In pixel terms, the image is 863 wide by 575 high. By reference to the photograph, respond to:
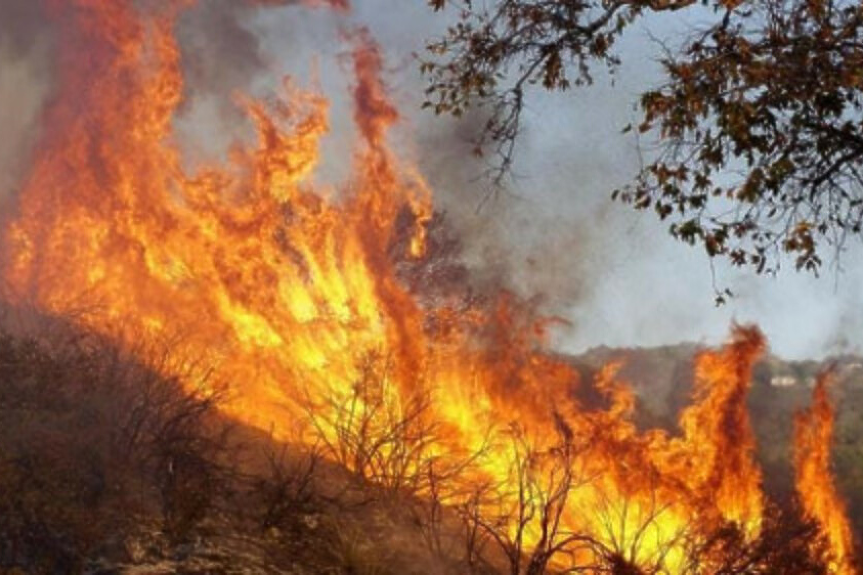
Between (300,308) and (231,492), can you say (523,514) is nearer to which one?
(231,492)

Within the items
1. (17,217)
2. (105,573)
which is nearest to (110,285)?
(17,217)

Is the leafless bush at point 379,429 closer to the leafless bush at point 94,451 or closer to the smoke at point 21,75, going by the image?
the leafless bush at point 94,451

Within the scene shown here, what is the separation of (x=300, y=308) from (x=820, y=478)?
11.6 meters

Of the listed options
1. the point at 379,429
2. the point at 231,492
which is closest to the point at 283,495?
the point at 231,492

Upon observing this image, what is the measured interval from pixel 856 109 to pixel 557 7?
2.75m

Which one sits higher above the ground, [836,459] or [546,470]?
[836,459]

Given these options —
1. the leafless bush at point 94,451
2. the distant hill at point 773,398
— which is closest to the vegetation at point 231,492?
the leafless bush at point 94,451

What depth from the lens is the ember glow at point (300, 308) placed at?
52.4 ft

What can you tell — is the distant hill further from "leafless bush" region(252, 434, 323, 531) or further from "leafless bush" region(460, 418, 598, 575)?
"leafless bush" region(252, 434, 323, 531)

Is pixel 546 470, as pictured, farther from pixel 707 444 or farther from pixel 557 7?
pixel 557 7

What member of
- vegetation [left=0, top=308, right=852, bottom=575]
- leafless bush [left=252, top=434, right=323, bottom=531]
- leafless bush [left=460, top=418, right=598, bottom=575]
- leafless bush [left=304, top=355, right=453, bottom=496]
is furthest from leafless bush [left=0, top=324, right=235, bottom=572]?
leafless bush [left=460, top=418, right=598, bottom=575]

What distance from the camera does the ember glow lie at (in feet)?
52.4

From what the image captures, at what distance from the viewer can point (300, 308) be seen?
59.6 feet

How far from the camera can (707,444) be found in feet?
56.7
